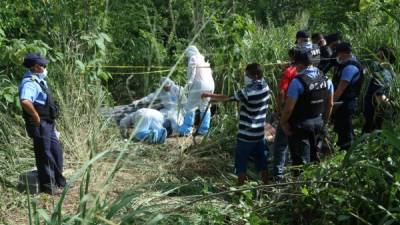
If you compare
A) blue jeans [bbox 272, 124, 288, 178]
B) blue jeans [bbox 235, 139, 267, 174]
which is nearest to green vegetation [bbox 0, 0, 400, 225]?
blue jeans [bbox 272, 124, 288, 178]

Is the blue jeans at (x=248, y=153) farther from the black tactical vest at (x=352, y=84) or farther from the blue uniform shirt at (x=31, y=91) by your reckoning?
the blue uniform shirt at (x=31, y=91)

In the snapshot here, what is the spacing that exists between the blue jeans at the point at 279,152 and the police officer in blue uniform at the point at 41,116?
2.25 metres

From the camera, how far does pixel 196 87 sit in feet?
27.1

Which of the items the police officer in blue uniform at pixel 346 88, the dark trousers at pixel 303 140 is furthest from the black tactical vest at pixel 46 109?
the police officer in blue uniform at pixel 346 88

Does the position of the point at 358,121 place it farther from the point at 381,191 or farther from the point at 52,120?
the point at 381,191

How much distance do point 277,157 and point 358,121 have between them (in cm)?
250

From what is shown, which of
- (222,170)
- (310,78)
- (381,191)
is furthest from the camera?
(222,170)

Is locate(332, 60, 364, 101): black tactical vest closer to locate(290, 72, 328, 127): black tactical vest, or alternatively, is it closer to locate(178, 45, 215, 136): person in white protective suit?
locate(290, 72, 328, 127): black tactical vest

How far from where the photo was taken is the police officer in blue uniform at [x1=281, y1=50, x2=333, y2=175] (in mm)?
5898

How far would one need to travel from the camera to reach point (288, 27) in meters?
11.3

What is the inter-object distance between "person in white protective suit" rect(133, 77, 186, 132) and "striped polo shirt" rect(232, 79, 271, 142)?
2.66ft

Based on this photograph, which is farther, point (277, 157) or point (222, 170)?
point (222, 170)

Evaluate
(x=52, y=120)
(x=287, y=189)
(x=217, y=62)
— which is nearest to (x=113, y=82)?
(x=217, y=62)

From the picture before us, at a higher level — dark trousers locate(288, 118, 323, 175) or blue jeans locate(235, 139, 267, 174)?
dark trousers locate(288, 118, 323, 175)
